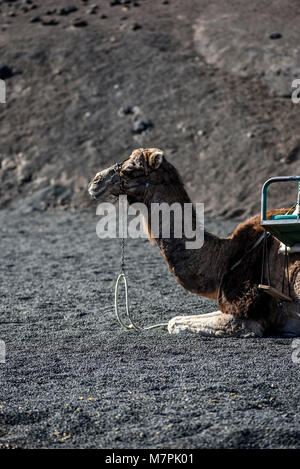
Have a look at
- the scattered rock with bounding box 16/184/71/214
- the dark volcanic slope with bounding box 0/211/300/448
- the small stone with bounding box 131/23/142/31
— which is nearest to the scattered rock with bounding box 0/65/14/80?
the small stone with bounding box 131/23/142/31

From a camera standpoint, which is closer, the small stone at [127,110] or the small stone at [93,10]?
the small stone at [127,110]

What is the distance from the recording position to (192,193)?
20797mm

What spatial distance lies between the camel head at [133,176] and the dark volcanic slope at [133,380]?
1433 millimetres

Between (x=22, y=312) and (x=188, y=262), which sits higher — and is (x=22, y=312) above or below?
below

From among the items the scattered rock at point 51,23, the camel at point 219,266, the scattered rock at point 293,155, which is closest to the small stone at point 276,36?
the scattered rock at point 293,155

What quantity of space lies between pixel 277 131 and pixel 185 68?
17.4 feet

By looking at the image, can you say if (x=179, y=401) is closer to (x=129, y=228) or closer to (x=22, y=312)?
(x=22, y=312)

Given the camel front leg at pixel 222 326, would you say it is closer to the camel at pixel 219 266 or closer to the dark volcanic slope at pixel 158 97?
the camel at pixel 219 266

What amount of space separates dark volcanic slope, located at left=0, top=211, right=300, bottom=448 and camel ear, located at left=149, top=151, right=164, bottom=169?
166 centimetres

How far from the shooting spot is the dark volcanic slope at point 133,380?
4.25 metres
